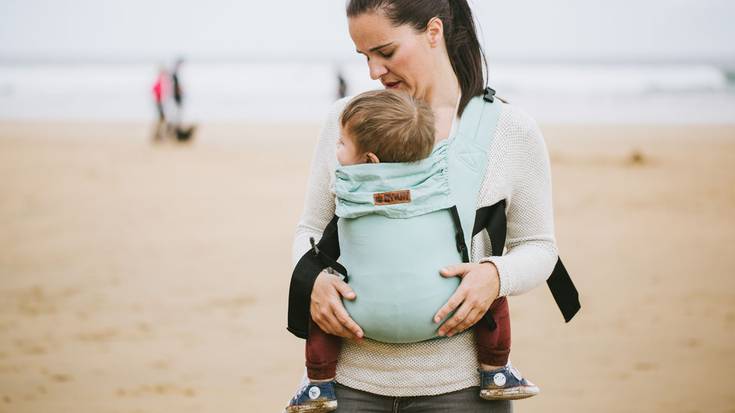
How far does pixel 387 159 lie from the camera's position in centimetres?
179

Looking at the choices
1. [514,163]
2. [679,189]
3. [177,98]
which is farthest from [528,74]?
[514,163]

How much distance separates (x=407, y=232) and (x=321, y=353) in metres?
0.40

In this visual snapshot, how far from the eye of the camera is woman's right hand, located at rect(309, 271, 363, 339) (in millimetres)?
1752

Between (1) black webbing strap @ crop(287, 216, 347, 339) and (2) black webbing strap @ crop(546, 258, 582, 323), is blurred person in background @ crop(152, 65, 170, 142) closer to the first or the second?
(1) black webbing strap @ crop(287, 216, 347, 339)

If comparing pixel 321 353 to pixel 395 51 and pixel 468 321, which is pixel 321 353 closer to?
pixel 468 321

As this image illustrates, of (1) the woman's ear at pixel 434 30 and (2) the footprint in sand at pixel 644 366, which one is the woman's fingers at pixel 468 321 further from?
(2) the footprint in sand at pixel 644 366

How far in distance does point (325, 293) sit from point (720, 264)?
6388 millimetres

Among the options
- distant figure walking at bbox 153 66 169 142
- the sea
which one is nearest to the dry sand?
distant figure walking at bbox 153 66 169 142

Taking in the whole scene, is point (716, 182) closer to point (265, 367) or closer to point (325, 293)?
point (265, 367)

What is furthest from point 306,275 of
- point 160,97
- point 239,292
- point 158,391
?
point 160,97

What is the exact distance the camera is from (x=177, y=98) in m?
17.0

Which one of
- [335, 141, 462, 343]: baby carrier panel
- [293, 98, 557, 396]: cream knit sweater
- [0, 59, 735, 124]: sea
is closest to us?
[335, 141, 462, 343]: baby carrier panel

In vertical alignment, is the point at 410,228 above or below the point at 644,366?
above

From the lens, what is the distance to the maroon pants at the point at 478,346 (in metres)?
1.86
